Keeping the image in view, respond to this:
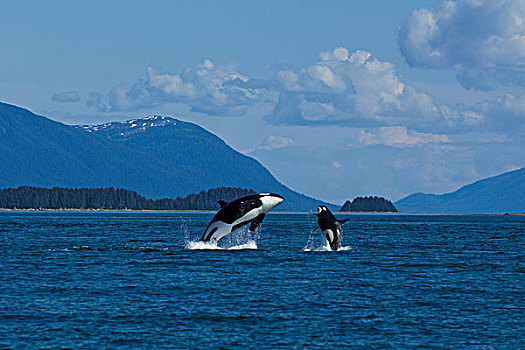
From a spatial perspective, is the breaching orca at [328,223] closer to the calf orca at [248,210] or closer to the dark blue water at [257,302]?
the dark blue water at [257,302]

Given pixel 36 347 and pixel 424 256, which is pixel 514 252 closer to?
pixel 424 256

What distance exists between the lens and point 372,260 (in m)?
54.0

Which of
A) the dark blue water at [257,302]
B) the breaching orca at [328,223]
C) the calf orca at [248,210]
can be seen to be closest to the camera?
the dark blue water at [257,302]

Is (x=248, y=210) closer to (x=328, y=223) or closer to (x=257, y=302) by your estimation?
(x=328, y=223)

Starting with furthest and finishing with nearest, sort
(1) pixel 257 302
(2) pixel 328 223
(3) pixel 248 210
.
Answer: (2) pixel 328 223, (3) pixel 248 210, (1) pixel 257 302

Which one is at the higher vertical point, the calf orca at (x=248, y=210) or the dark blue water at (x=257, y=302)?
the calf orca at (x=248, y=210)

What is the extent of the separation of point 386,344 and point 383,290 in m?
12.0

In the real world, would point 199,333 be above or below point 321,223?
below

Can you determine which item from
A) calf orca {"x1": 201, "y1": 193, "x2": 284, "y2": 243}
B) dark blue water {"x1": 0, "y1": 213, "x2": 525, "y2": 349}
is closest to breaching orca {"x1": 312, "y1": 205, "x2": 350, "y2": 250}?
dark blue water {"x1": 0, "y1": 213, "x2": 525, "y2": 349}

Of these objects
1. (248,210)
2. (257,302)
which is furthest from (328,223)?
(257,302)

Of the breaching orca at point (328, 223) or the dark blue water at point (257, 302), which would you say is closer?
the dark blue water at point (257, 302)

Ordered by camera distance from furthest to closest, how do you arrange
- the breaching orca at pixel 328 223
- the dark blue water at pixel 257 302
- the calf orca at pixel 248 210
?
the breaching orca at pixel 328 223
the calf orca at pixel 248 210
the dark blue water at pixel 257 302

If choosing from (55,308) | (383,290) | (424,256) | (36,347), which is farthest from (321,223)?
(36,347)

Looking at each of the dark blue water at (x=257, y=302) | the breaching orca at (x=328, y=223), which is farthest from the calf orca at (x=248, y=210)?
the breaching orca at (x=328, y=223)
